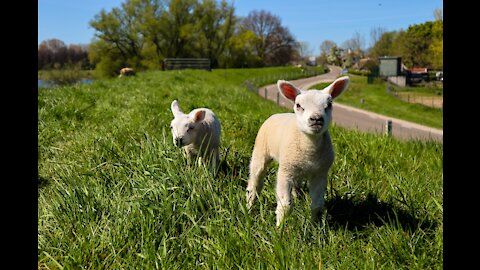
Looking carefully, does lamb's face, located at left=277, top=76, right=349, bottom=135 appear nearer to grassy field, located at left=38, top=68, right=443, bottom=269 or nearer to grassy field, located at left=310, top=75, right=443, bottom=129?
grassy field, located at left=38, top=68, right=443, bottom=269

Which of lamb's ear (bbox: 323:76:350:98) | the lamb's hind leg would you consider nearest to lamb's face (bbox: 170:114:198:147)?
the lamb's hind leg

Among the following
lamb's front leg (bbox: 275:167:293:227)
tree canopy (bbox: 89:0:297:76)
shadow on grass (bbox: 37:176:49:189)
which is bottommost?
shadow on grass (bbox: 37:176:49:189)

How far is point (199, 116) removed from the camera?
5191 mm

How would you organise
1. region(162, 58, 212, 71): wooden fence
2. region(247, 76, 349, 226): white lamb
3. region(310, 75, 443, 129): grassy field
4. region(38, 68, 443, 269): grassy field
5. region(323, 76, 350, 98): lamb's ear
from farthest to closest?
region(162, 58, 212, 71): wooden fence → region(310, 75, 443, 129): grassy field → region(323, 76, 350, 98): lamb's ear → region(247, 76, 349, 226): white lamb → region(38, 68, 443, 269): grassy field

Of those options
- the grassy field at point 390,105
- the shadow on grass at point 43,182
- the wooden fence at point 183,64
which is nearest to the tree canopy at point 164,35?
the wooden fence at point 183,64

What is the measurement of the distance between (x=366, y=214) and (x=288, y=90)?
1468mm

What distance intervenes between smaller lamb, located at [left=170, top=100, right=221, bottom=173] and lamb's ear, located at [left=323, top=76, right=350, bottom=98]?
1.69 meters

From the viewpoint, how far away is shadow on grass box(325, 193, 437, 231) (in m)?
3.64

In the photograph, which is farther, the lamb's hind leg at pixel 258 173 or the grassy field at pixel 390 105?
the grassy field at pixel 390 105

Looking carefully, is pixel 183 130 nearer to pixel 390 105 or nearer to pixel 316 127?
pixel 316 127

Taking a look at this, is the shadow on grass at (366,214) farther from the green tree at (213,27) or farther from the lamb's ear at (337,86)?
the green tree at (213,27)

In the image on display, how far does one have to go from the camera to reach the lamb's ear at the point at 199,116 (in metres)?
5.13

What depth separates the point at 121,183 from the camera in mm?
4109

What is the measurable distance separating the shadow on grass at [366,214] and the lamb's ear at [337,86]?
1.14 metres
